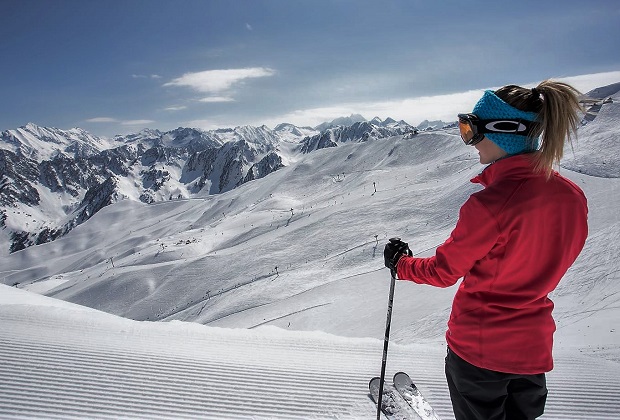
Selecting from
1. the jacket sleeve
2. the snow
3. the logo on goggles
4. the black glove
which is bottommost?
the snow

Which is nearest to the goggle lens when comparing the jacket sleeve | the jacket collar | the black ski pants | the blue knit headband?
the blue knit headband

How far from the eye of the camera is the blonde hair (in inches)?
88.0

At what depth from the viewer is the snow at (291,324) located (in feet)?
15.2

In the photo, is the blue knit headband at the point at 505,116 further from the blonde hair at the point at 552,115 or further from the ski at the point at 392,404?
the ski at the point at 392,404

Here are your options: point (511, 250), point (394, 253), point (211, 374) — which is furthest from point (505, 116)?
point (211, 374)

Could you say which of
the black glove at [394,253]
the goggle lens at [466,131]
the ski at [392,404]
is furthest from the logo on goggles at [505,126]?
the ski at [392,404]

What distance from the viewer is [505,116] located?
2389 mm

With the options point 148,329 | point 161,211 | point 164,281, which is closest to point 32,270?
point 161,211

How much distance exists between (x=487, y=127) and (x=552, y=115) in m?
0.37

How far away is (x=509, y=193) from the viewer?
223 centimetres

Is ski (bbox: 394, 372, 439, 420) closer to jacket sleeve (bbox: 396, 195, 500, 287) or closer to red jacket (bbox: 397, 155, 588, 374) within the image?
red jacket (bbox: 397, 155, 588, 374)

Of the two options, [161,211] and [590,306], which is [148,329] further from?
[161,211]

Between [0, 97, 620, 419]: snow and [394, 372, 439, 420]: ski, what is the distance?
0.29 meters

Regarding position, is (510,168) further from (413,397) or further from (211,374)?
(211,374)
